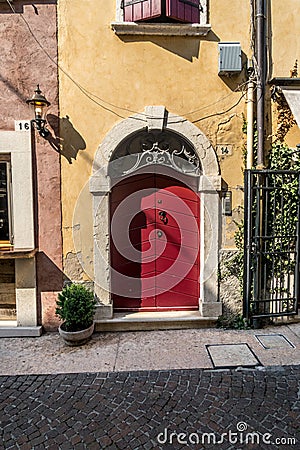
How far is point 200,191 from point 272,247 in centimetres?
148

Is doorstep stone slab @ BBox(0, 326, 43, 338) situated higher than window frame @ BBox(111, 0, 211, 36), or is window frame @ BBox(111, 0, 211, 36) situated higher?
window frame @ BBox(111, 0, 211, 36)

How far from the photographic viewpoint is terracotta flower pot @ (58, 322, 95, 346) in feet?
17.1

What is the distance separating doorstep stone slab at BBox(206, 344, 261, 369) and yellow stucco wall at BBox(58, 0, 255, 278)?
287cm

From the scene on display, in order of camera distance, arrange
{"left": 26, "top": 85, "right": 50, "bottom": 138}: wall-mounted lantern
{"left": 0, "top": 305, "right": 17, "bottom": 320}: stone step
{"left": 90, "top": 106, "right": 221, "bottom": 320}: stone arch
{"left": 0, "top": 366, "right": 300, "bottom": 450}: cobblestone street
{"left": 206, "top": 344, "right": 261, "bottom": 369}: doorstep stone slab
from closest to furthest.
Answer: {"left": 0, "top": 366, "right": 300, "bottom": 450}: cobblestone street < {"left": 206, "top": 344, "right": 261, "bottom": 369}: doorstep stone slab < {"left": 26, "top": 85, "right": 50, "bottom": 138}: wall-mounted lantern < {"left": 90, "top": 106, "right": 221, "bottom": 320}: stone arch < {"left": 0, "top": 305, "right": 17, "bottom": 320}: stone step

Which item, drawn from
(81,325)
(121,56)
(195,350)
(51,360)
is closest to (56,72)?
(121,56)

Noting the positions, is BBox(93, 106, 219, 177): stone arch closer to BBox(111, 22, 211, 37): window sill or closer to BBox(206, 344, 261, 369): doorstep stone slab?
BBox(111, 22, 211, 37): window sill

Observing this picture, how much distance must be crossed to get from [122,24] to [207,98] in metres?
1.68

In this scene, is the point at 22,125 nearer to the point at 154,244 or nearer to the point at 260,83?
the point at 154,244

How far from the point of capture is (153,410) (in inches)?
148

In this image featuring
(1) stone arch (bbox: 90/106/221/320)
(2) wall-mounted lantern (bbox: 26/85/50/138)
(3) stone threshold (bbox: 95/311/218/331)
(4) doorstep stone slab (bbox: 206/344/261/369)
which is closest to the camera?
(4) doorstep stone slab (bbox: 206/344/261/369)

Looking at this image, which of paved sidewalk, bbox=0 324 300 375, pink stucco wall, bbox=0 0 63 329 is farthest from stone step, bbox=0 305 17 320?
pink stucco wall, bbox=0 0 63 329

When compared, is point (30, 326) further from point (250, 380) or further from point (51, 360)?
point (250, 380)

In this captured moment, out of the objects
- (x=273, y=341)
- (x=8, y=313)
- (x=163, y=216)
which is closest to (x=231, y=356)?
(x=273, y=341)

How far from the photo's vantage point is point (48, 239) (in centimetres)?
571
